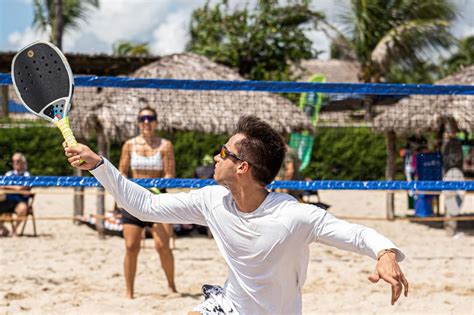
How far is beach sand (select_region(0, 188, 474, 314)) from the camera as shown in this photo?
5852 mm

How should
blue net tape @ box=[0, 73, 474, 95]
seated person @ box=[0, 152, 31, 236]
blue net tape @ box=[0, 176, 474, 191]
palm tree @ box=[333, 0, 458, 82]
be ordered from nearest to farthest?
blue net tape @ box=[0, 176, 474, 191] → blue net tape @ box=[0, 73, 474, 95] → seated person @ box=[0, 152, 31, 236] → palm tree @ box=[333, 0, 458, 82]

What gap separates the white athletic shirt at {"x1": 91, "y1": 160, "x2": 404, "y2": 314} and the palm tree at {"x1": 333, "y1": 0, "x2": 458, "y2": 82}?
19.6 meters

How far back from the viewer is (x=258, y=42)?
19766mm

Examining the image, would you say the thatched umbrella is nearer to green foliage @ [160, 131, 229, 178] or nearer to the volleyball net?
the volleyball net

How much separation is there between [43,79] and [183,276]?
4454mm

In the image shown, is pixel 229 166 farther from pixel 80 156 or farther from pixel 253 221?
pixel 80 156

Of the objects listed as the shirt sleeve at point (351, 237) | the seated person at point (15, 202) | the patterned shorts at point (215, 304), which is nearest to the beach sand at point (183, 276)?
the seated person at point (15, 202)

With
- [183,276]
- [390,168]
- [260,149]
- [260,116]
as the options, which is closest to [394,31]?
[390,168]

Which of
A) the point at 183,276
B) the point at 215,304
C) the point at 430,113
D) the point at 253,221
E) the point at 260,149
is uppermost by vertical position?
the point at 430,113

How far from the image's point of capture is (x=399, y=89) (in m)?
5.55

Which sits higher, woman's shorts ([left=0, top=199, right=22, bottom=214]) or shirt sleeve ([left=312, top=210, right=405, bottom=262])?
shirt sleeve ([left=312, top=210, right=405, bottom=262])

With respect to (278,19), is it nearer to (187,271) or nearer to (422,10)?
(422,10)

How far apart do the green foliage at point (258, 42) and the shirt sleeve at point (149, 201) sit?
16267 mm

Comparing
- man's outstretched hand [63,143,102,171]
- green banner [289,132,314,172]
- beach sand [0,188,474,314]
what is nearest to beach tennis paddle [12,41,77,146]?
man's outstretched hand [63,143,102,171]
